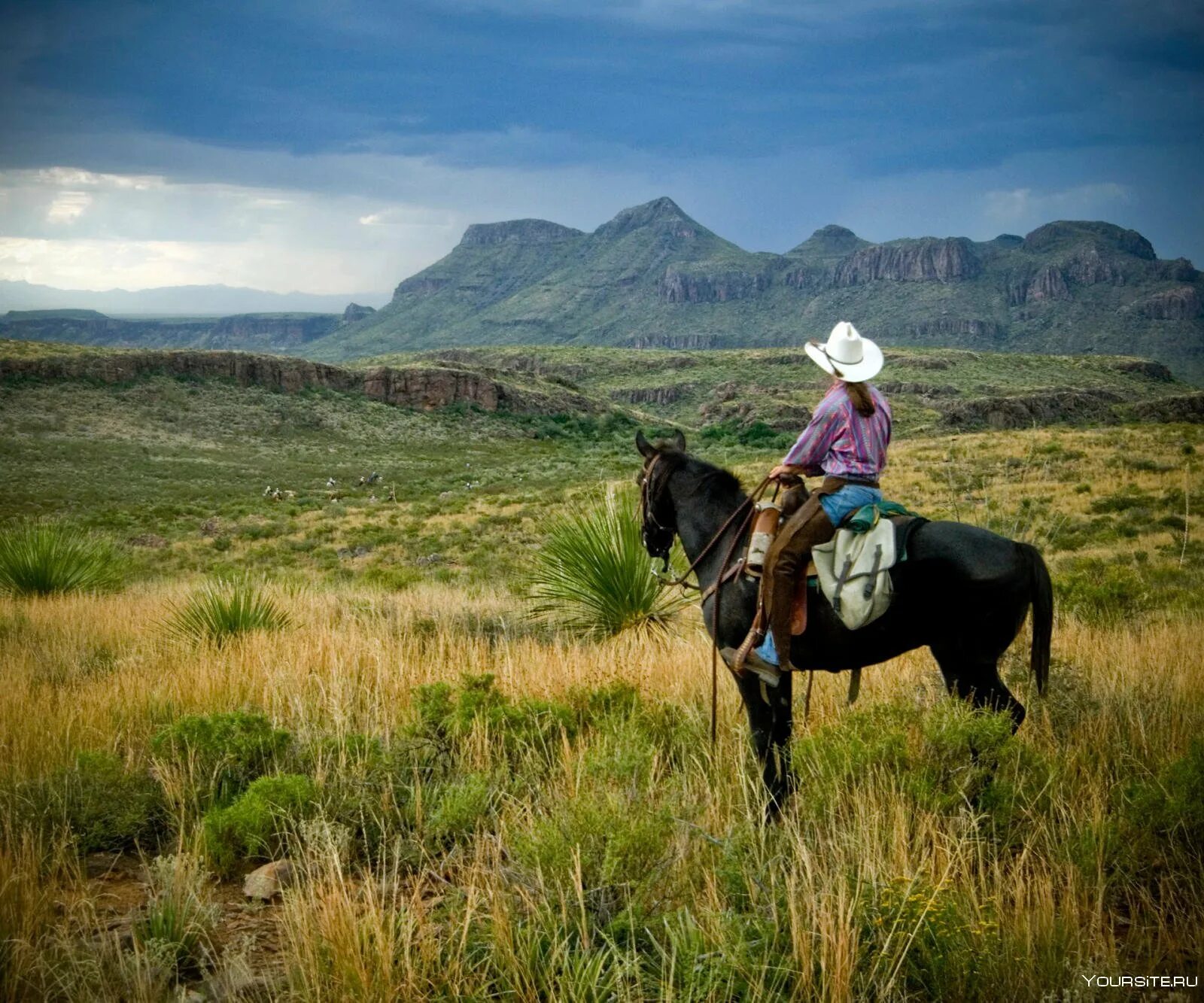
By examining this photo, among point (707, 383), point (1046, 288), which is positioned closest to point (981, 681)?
point (707, 383)

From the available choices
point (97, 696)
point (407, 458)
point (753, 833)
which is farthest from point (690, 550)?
point (407, 458)

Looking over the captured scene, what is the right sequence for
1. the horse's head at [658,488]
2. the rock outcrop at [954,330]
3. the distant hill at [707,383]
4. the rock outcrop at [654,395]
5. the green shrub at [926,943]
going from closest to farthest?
1. the green shrub at [926,943]
2. the horse's head at [658,488]
3. the distant hill at [707,383]
4. the rock outcrop at [654,395]
5. the rock outcrop at [954,330]

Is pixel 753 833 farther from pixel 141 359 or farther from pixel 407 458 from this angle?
pixel 141 359

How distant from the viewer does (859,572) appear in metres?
4.27

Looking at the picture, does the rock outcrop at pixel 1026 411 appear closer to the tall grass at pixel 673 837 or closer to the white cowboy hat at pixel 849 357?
the tall grass at pixel 673 837

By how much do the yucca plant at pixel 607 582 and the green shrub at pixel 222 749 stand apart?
166 inches

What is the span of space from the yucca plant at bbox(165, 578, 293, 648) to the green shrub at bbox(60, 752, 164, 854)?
12.7 feet

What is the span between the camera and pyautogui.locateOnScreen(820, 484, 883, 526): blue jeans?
14.5 feet

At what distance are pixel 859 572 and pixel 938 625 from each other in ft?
2.05

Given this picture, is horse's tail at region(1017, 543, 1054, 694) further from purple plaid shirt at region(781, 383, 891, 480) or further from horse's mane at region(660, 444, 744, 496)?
horse's mane at region(660, 444, 744, 496)

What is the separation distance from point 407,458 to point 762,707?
184 ft

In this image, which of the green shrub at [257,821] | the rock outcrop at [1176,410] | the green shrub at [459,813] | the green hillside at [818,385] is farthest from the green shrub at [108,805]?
the rock outcrop at [1176,410]

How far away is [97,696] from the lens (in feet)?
19.5

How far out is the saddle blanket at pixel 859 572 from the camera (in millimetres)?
4250
